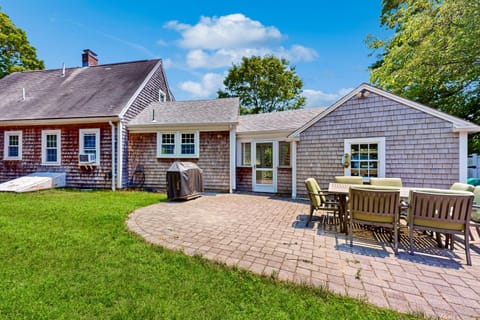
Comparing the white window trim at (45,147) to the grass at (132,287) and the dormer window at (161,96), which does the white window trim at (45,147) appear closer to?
the dormer window at (161,96)

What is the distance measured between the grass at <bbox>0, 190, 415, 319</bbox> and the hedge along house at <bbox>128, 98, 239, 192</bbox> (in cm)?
614

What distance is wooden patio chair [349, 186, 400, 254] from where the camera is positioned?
363 cm

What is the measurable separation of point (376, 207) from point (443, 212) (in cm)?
92

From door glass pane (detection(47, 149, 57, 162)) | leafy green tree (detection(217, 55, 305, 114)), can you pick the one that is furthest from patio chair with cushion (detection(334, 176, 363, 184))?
leafy green tree (detection(217, 55, 305, 114))

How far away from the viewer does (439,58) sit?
879 cm

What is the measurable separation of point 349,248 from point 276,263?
1578 mm

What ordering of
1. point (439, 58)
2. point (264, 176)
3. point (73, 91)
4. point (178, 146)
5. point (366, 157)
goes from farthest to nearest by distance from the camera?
point (73, 91) → point (178, 146) → point (264, 176) → point (439, 58) → point (366, 157)

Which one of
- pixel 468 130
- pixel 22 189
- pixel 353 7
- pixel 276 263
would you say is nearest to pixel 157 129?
pixel 22 189

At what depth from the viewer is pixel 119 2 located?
10.5 metres

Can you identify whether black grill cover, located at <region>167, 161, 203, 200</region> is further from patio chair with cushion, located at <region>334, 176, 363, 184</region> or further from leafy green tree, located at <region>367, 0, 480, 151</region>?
leafy green tree, located at <region>367, 0, 480, 151</region>

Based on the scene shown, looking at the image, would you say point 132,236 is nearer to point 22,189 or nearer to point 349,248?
point 349,248

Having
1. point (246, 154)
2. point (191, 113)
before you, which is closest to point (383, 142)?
point (246, 154)

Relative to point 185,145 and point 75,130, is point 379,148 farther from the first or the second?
point 75,130

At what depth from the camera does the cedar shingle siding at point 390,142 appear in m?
6.30
